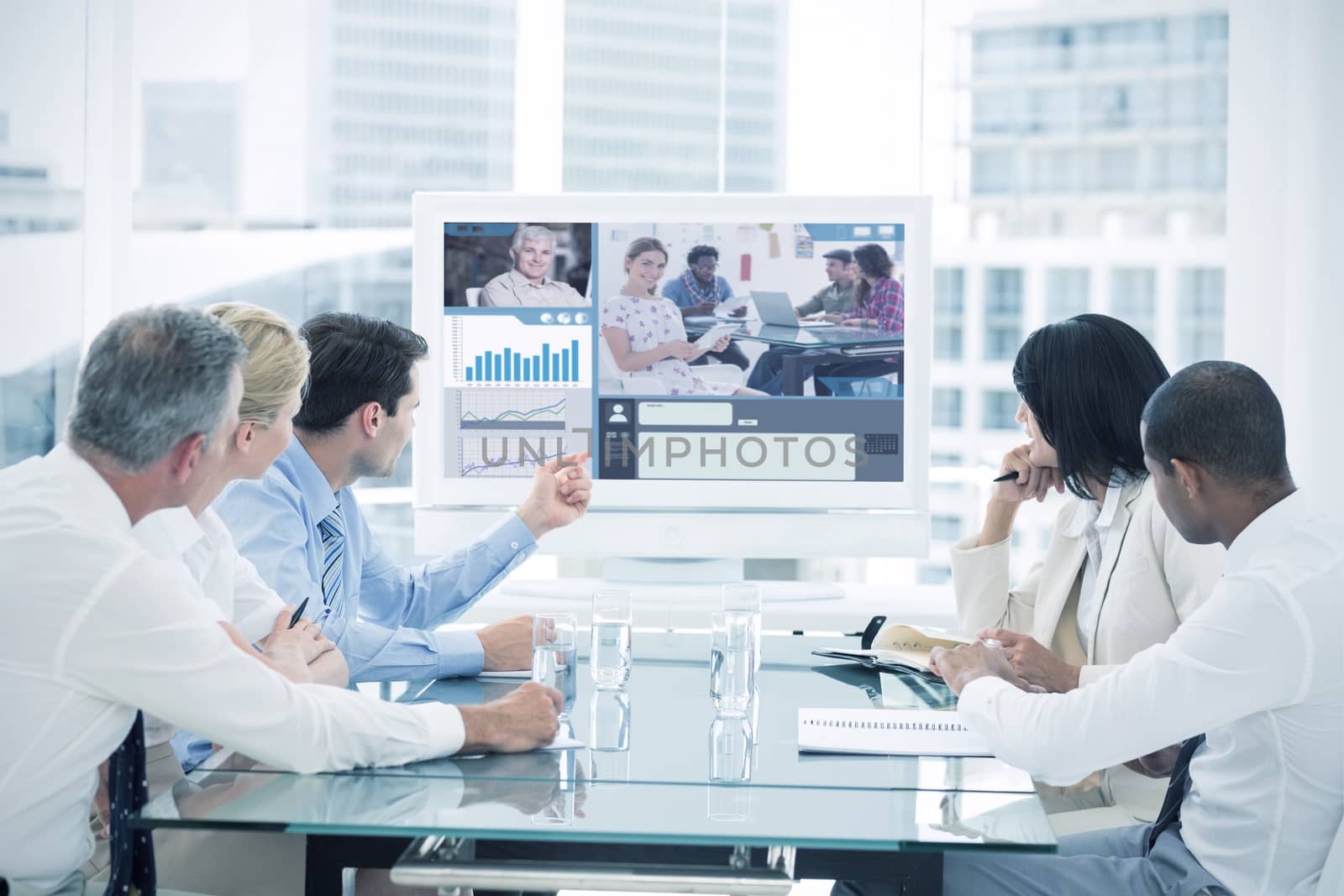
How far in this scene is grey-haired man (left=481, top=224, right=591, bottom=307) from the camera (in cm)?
291

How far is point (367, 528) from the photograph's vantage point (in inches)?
101

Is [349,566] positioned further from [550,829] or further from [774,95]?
[774,95]

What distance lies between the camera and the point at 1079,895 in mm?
1644

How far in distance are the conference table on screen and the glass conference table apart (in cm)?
135

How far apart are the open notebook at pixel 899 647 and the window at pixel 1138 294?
15.3 ft

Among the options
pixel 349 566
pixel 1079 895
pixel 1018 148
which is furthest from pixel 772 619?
pixel 1018 148

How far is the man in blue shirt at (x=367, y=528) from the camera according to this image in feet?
6.81

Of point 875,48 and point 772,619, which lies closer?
point 772,619

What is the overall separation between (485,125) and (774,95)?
3.39 ft

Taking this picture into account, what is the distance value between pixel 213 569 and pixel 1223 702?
54.6 inches

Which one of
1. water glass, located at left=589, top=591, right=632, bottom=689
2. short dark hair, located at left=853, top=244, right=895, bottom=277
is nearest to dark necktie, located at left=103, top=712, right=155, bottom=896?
water glass, located at left=589, top=591, right=632, bottom=689

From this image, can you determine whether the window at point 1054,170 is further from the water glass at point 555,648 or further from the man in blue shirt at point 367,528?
the water glass at point 555,648

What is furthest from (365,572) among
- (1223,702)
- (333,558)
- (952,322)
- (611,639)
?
(952,322)

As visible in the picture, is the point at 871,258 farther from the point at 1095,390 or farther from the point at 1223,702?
the point at 1223,702
